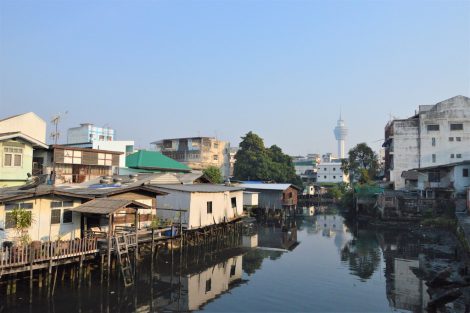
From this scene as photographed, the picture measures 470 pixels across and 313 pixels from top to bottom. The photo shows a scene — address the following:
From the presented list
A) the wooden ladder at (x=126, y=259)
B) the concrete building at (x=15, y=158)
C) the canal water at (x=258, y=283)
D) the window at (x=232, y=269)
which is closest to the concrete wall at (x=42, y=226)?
→ the canal water at (x=258, y=283)

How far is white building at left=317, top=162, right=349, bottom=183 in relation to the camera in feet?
324

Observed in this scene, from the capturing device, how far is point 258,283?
2188cm

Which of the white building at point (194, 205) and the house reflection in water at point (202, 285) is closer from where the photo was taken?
the house reflection in water at point (202, 285)

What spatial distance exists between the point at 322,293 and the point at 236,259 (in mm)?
9627

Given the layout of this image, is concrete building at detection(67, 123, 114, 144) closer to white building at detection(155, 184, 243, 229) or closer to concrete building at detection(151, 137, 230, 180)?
concrete building at detection(151, 137, 230, 180)

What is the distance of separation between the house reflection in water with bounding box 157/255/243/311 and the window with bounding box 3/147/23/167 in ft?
44.6

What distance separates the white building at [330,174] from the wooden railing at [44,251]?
282 feet

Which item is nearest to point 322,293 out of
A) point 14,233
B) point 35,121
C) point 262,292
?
point 262,292

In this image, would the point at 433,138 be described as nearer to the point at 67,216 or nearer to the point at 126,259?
the point at 126,259

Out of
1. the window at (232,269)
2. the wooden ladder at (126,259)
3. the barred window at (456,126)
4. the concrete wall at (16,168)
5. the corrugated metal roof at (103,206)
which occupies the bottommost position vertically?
the window at (232,269)

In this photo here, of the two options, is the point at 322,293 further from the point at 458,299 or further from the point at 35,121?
the point at 35,121

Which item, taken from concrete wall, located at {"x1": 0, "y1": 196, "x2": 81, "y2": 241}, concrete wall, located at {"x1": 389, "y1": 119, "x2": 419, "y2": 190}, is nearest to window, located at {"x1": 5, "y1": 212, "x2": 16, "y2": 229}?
concrete wall, located at {"x1": 0, "y1": 196, "x2": 81, "y2": 241}

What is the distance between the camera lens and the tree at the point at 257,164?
2667 inches

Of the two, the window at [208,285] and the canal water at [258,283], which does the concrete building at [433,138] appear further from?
the window at [208,285]
